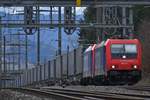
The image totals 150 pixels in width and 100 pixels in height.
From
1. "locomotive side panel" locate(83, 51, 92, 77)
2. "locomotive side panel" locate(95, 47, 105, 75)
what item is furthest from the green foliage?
"locomotive side panel" locate(95, 47, 105, 75)

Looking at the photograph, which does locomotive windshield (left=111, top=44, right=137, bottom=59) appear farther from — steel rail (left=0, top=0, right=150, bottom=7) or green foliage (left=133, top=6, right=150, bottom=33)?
green foliage (left=133, top=6, right=150, bottom=33)

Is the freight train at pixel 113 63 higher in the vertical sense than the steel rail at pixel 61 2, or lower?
lower

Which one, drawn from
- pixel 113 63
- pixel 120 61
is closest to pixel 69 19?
pixel 120 61

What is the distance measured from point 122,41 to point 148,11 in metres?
33.3

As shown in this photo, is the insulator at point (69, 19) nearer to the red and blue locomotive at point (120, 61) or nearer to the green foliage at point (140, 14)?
the red and blue locomotive at point (120, 61)

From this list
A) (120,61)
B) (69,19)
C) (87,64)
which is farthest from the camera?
(69,19)

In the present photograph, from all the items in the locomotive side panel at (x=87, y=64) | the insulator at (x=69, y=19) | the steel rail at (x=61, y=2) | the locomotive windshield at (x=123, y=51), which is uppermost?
the steel rail at (x=61, y=2)

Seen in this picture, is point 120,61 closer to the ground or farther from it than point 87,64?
farther from it

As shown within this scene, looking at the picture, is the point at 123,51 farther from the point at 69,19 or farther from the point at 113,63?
the point at 69,19

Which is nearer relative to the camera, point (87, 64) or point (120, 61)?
point (120, 61)

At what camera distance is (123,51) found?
35.1 m

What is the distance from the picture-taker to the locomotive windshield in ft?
115

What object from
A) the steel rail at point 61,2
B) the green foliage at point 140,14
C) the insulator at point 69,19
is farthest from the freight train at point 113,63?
the green foliage at point 140,14

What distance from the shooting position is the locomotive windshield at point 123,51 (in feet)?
115
